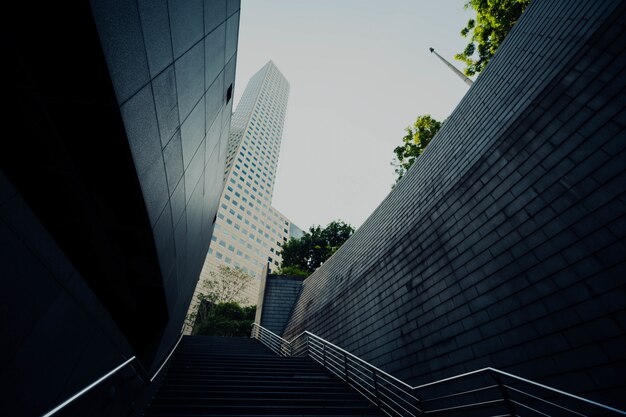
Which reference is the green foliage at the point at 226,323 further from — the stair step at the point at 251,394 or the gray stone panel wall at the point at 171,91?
the stair step at the point at 251,394

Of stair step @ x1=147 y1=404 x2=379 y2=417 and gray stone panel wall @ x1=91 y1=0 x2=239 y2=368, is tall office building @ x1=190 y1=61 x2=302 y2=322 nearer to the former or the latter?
stair step @ x1=147 y1=404 x2=379 y2=417

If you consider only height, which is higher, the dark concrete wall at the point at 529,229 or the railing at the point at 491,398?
the dark concrete wall at the point at 529,229

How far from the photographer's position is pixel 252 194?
64.9 metres

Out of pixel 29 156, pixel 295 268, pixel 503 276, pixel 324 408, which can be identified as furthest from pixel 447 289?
pixel 295 268

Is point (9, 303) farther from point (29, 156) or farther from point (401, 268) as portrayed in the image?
point (401, 268)

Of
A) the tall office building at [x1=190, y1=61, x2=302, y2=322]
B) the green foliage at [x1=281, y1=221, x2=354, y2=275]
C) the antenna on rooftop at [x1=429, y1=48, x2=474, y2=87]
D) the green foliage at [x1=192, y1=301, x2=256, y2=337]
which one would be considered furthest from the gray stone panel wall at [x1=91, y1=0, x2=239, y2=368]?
the tall office building at [x1=190, y1=61, x2=302, y2=322]

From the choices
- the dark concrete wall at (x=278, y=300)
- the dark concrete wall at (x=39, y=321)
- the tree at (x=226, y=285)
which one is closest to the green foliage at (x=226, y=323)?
the dark concrete wall at (x=278, y=300)

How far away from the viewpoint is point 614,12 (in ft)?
12.2

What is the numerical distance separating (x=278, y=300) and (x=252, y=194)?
52116 mm

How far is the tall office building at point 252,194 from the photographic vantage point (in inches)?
2025

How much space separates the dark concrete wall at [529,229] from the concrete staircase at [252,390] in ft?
5.09

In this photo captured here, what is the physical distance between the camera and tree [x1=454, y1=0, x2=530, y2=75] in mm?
10781

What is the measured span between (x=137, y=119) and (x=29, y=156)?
1251 mm

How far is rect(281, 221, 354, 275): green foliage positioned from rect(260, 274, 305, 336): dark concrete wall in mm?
8204
